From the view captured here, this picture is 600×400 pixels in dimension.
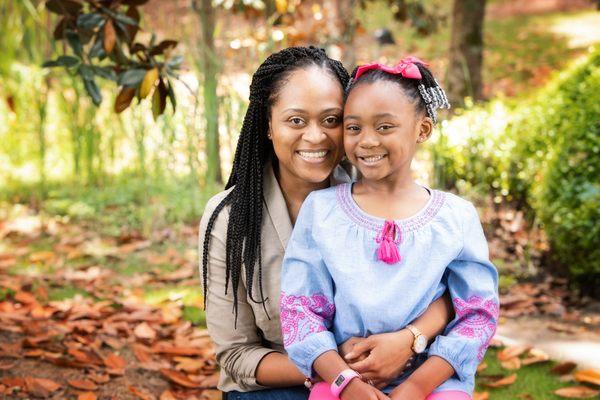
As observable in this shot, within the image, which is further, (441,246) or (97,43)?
(97,43)

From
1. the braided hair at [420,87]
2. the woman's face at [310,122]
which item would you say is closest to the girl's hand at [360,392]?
the woman's face at [310,122]

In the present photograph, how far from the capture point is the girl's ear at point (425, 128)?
2.20 m

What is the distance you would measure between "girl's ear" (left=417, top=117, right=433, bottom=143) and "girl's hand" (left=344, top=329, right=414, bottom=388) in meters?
0.58

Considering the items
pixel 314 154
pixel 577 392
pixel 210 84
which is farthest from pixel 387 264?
pixel 210 84

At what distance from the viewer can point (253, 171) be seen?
2549 mm

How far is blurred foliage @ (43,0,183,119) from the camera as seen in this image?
9.45 ft

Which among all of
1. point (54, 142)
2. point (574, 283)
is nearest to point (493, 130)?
point (574, 283)

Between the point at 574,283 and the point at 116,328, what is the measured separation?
2590 mm

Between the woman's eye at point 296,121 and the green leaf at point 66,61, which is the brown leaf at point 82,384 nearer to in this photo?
the green leaf at point 66,61

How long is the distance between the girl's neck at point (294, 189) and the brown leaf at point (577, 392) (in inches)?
55.9

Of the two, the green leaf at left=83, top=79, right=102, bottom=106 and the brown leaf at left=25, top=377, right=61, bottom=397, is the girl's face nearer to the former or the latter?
the green leaf at left=83, top=79, right=102, bottom=106

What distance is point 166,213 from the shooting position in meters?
5.80

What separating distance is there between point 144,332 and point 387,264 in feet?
6.42

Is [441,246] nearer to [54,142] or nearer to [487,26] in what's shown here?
[54,142]
